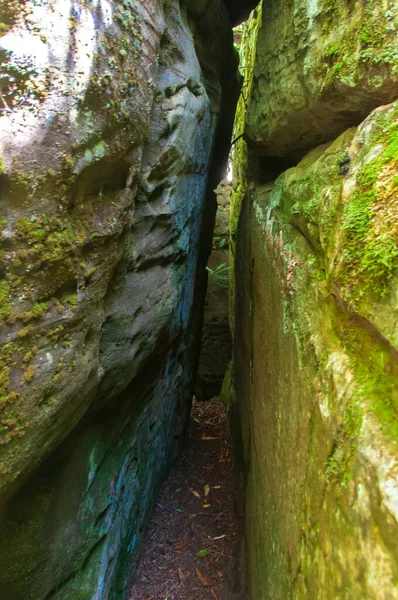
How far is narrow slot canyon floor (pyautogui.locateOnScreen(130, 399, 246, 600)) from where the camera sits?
3783 mm

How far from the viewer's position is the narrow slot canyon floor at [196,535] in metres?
3.78

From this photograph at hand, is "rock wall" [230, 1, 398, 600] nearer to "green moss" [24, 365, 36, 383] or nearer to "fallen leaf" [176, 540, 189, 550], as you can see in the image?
"fallen leaf" [176, 540, 189, 550]

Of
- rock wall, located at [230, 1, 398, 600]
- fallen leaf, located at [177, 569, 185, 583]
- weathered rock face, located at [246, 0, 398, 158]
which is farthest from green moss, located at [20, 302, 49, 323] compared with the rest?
fallen leaf, located at [177, 569, 185, 583]

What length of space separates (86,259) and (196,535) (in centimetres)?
361

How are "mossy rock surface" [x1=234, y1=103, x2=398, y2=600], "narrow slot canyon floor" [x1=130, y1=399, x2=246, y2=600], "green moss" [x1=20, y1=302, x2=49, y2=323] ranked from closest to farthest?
"mossy rock surface" [x1=234, y1=103, x2=398, y2=600] → "green moss" [x1=20, y1=302, x2=49, y2=323] → "narrow slot canyon floor" [x1=130, y1=399, x2=246, y2=600]

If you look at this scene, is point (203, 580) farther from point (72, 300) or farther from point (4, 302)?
point (4, 302)

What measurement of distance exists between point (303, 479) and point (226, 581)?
259cm

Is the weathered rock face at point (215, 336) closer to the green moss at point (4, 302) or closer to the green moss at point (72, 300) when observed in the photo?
the green moss at point (72, 300)

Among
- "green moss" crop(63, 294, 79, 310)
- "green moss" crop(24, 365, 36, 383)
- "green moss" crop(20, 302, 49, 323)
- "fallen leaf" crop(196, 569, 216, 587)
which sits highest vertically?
"green moss" crop(63, 294, 79, 310)

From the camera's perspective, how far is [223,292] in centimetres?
813

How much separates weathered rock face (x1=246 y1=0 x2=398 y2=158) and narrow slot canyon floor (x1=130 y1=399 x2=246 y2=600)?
398cm

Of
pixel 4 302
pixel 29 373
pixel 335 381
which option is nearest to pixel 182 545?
pixel 29 373

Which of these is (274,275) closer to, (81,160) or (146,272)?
(146,272)

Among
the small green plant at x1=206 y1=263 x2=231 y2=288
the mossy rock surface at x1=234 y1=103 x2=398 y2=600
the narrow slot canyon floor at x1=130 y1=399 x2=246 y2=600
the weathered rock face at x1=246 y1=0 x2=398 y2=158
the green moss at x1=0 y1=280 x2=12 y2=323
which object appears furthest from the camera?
the small green plant at x1=206 y1=263 x2=231 y2=288
